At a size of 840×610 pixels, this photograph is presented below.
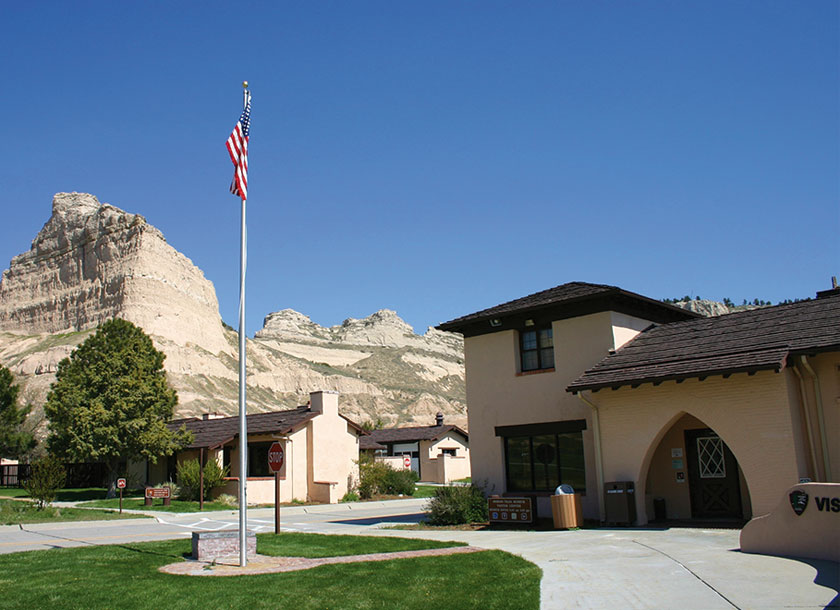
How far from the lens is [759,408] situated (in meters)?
16.0

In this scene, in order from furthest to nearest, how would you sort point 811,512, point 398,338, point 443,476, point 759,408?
point 398,338
point 443,476
point 759,408
point 811,512

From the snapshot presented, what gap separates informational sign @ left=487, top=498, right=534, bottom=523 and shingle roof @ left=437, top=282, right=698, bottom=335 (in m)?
5.62

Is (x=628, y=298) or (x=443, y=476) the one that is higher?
(x=628, y=298)

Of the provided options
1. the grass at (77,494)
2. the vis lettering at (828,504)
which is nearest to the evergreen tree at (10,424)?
the grass at (77,494)

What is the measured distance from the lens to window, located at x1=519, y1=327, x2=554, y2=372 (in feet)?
70.8

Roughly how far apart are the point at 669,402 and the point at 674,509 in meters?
3.47

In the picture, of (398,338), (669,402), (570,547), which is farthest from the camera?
(398,338)

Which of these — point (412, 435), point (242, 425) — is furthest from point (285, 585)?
point (412, 435)

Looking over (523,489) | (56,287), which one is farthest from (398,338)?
(523,489)

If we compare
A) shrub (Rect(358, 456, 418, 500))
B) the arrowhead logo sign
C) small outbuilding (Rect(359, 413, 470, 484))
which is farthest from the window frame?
small outbuilding (Rect(359, 413, 470, 484))

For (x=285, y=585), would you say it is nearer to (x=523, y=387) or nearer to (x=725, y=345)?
(x=725, y=345)

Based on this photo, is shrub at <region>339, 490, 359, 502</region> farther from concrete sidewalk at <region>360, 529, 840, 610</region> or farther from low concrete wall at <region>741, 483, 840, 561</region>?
low concrete wall at <region>741, 483, 840, 561</region>

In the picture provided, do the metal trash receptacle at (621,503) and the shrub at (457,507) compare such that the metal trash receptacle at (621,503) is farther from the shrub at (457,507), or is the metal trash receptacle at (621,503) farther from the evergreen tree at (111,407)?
the evergreen tree at (111,407)

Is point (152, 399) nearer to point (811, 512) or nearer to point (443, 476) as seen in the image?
point (443, 476)
